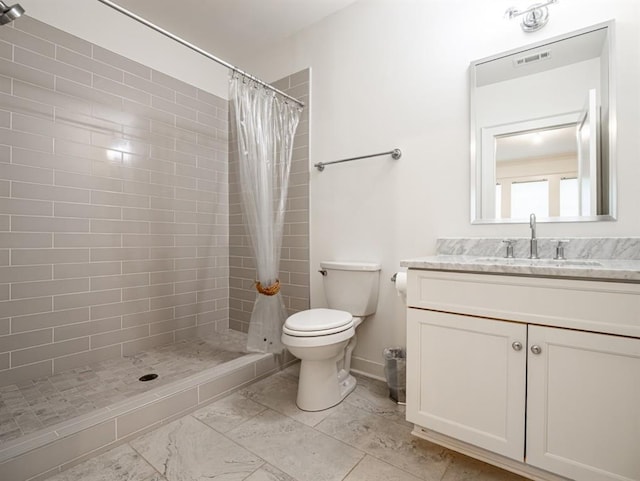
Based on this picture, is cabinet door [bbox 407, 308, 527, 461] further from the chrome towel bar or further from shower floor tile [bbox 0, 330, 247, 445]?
shower floor tile [bbox 0, 330, 247, 445]

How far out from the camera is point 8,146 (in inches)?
71.0

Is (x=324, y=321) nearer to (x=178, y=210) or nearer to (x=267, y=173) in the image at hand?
(x=267, y=173)

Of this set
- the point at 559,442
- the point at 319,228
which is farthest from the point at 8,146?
the point at 559,442

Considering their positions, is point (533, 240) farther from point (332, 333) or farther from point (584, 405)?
point (332, 333)

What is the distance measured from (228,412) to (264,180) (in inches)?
52.9

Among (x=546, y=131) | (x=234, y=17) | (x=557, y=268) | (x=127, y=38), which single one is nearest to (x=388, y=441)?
(x=557, y=268)

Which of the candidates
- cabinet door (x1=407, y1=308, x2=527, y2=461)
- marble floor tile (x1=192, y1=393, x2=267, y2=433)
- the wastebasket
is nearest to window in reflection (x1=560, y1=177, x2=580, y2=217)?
cabinet door (x1=407, y1=308, x2=527, y2=461)

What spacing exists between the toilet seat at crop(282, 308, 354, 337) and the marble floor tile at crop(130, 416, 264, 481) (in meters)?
0.57

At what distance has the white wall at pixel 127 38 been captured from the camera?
1.97 meters

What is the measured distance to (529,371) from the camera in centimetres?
117

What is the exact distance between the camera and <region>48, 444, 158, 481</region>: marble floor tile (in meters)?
1.25

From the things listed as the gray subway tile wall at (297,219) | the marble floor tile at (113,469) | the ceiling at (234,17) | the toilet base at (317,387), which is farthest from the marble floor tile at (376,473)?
the ceiling at (234,17)

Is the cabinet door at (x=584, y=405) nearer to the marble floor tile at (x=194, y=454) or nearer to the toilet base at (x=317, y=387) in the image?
the toilet base at (x=317, y=387)

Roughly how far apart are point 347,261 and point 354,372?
2.53ft
